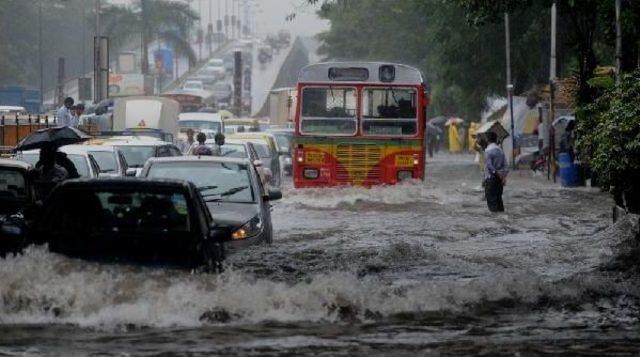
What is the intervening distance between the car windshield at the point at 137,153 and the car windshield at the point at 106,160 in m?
1.41

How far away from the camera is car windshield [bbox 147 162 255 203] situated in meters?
18.2

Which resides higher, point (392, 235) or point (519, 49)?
point (519, 49)

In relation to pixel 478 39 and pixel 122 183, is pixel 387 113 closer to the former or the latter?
pixel 122 183

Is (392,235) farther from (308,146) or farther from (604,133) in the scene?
(308,146)

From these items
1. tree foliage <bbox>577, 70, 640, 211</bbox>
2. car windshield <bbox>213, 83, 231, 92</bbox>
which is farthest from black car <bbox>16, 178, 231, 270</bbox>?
car windshield <bbox>213, 83, 231, 92</bbox>

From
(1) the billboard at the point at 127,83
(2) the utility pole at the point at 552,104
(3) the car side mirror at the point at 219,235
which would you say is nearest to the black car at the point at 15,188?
(3) the car side mirror at the point at 219,235

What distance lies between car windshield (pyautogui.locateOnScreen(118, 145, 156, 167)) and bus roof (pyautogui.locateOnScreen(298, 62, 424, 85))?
391 centimetres

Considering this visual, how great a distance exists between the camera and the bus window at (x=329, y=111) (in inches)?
1231

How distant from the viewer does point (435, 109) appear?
84.6 m

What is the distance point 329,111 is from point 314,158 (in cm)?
95

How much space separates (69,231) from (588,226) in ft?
50.4

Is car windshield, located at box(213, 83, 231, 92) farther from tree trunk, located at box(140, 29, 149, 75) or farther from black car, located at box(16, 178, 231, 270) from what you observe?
black car, located at box(16, 178, 231, 270)

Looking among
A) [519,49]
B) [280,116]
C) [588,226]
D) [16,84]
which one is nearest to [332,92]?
[588,226]

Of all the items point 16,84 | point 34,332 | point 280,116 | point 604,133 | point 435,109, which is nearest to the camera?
point 34,332
